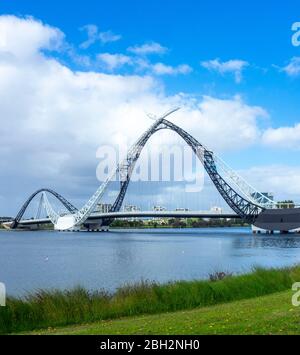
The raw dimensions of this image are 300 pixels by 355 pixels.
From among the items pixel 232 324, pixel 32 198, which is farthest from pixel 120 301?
pixel 32 198

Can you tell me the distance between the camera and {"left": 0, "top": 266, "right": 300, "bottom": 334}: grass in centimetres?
1436

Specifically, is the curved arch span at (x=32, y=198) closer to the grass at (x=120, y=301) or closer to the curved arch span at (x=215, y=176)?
the curved arch span at (x=215, y=176)

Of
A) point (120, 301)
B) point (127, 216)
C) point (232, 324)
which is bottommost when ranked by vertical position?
point (120, 301)

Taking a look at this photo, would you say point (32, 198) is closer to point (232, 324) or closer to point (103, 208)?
point (103, 208)

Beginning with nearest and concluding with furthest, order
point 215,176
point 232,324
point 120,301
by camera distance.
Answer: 1. point 232,324
2. point 120,301
3. point 215,176

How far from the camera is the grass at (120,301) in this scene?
47.1 ft

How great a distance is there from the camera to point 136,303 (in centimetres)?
1617

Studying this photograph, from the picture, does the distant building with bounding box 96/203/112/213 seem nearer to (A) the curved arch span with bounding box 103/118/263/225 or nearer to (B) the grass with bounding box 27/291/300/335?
(A) the curved arch span with bounding box 103/118/263/225

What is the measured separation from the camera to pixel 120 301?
16.2m

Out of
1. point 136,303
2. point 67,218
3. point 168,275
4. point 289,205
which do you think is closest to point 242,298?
point 136,303

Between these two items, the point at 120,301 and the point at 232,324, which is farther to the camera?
the point at 120,301

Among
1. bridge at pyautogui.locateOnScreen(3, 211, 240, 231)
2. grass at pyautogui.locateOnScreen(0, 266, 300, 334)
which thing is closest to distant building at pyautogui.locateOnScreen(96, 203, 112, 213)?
bridge at pyautogui.locateOnScreen(3, 211, 240, 231)
